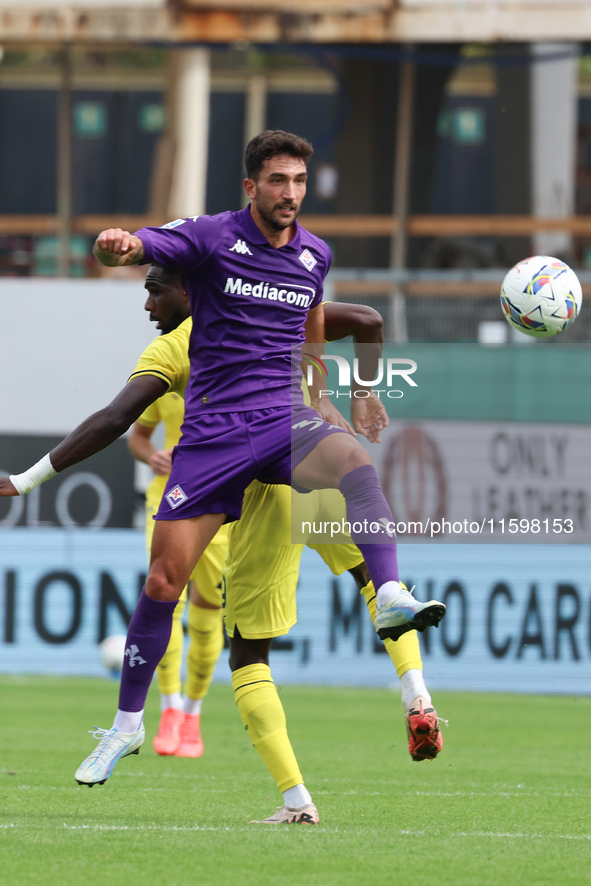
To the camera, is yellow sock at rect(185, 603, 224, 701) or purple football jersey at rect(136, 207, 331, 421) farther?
yellow sock at rect(185, 603, 224, 701)

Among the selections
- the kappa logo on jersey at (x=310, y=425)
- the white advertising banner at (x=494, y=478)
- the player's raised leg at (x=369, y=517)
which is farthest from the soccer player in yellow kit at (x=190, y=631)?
the white advertising banner at (x=494, y=478)

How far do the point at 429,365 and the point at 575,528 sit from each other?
2006 millimetres

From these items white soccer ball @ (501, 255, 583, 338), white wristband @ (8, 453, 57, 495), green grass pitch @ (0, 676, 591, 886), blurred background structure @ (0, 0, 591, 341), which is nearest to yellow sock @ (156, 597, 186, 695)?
green grass pitch @ (0, 676, 591, 886)

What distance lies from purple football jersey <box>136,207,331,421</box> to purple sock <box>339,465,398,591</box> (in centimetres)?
47

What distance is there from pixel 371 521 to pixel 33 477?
52.2 inches

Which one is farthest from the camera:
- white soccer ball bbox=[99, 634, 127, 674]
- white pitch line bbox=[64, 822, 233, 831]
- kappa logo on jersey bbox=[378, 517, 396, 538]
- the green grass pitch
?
white soccer ball bbox=[99, 634, 127, 674]

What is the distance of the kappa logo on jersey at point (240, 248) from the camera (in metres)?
5.18

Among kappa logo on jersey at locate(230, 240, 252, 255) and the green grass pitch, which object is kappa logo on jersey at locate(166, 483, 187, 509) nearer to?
kappa logo on jersey at locate(230, 240, 252, 255)

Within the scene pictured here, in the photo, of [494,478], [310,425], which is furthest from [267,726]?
[494,478]

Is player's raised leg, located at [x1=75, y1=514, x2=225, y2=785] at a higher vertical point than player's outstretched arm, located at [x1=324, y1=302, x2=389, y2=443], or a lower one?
lower

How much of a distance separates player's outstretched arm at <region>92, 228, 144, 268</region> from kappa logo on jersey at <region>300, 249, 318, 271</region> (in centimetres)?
75

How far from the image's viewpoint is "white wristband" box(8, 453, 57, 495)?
5237mm

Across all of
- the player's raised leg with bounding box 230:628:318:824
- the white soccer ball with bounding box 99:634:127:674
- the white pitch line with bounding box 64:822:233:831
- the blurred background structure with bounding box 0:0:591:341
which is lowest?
the white pitch line with bounding box 64:822:233:831

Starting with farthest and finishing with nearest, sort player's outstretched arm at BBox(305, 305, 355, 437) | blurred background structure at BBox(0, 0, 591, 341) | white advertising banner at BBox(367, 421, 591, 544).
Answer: blurred background structure at BBox(0, 0, 591, 341) → white advertising banner at BBox(367, 421, 591, 544) → player's outstretched arm at BBox(305, 305, 355, 437)
